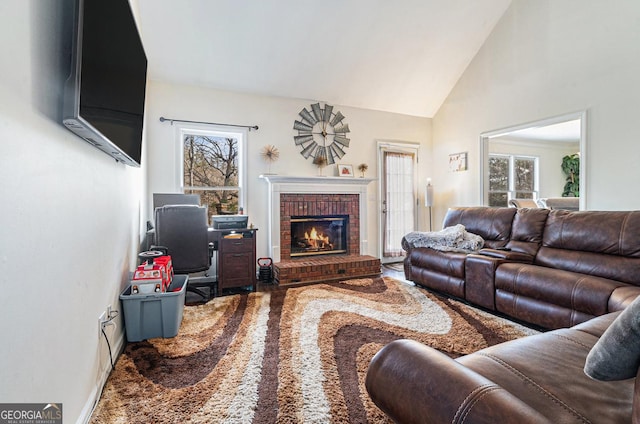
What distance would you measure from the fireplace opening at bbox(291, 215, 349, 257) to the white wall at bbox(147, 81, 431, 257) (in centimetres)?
49

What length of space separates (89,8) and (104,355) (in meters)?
1.75

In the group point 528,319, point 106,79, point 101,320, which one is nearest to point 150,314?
point 101,320

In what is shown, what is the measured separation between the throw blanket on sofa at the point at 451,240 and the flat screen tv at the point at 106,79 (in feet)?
10.1

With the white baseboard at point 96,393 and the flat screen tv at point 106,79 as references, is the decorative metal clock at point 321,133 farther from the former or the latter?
the white baseboard at point 96,393

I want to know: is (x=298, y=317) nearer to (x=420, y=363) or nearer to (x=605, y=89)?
(x=420, y=363)

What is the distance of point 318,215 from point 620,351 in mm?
3968

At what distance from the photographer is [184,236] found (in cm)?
298

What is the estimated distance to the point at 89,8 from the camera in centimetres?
118

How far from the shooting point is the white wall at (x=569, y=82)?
3.18 meters

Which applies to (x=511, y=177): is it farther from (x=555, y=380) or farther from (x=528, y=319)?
(x=555, y=380)

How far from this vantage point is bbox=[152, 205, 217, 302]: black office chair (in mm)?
2924

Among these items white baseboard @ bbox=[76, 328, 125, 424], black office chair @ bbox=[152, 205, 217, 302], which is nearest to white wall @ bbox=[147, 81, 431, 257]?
black office chair @ bbox=[152, 205, 217, 302]

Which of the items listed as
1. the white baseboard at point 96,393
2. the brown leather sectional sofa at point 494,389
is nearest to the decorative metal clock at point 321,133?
the white baseboard at point 96,393

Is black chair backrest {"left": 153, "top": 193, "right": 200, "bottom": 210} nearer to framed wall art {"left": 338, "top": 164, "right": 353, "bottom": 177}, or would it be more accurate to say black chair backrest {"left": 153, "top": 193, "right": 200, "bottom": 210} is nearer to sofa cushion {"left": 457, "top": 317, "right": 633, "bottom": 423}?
framed wall art {"left": 338, "top": 164, "right": 353, "bottom": 177}
